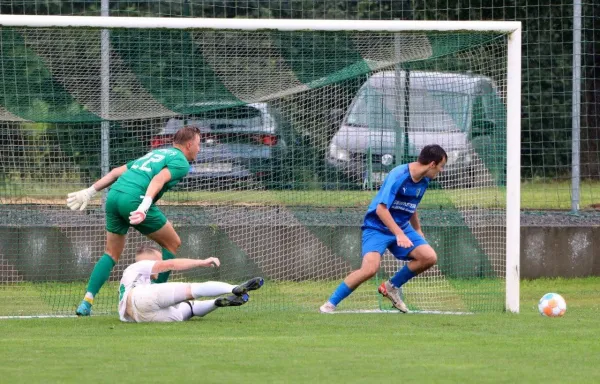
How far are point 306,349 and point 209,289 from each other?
5.65ft

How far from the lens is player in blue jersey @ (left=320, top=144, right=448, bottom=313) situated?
1028 cm

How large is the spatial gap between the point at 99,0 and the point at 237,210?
10.8 ft

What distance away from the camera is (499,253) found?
12.5m

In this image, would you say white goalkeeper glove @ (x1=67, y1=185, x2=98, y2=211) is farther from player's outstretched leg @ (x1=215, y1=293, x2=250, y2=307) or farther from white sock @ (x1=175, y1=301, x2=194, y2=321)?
player's outstretched leg @ (x1=215, y1=293, x2=250, y2=307)

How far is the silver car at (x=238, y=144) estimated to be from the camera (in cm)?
1258

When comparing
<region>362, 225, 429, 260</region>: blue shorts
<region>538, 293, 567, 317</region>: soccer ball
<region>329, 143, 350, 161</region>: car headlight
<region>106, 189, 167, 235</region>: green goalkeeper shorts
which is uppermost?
<region>329, 143, 350, 161</region>: car headlight

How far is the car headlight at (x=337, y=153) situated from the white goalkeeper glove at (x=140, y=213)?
11.2 ft

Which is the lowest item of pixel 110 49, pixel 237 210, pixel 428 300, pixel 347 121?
pixel 428 300

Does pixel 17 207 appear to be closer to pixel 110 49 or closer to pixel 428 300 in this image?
pixel 110 49

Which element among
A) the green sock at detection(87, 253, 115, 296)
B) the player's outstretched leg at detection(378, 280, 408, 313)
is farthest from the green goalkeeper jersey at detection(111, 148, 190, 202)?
the player's outstretched leg at detection(378, 280, 408, 313)

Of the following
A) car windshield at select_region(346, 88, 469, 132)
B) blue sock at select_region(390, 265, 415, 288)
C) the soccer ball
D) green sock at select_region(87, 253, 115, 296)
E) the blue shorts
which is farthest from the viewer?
car windshield at select_region(346, 88, 469, 132)

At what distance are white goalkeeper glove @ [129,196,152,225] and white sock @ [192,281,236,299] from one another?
→ 2.23ft

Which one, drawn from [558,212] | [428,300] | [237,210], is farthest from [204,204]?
[558,212]

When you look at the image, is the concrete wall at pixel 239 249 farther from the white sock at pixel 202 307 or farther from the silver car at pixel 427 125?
the white sock at pixel 202 307
